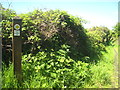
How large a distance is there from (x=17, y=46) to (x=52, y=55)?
3.28 feet

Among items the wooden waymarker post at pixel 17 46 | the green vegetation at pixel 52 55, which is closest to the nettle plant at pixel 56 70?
the green vegetation at pixel 52 55

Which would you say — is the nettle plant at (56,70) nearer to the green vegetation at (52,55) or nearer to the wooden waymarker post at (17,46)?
the green vegetation at (52,55)

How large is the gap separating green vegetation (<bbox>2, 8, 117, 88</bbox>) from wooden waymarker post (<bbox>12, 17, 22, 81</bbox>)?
16cm

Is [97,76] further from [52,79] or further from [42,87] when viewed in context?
[42,87]

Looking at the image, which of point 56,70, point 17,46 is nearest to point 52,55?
point 56,70

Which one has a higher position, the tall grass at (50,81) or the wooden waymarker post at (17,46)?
the wooden waymarker post at (17,46)

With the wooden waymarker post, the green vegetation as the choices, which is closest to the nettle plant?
the green vegetation

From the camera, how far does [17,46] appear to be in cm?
291

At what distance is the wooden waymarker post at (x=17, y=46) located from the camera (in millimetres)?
2854

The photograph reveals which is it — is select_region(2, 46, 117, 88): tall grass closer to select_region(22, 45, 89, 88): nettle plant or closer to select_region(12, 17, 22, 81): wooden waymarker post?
select_region(22, 45, 89, 88): nettle plant

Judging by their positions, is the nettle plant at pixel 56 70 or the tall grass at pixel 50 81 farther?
the nettle plant at pixel 56 70

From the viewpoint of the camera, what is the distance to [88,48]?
17.1 feet

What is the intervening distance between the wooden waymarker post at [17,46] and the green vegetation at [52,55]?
158 millimetres

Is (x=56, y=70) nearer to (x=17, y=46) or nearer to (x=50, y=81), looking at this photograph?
(x=50, y=81)
